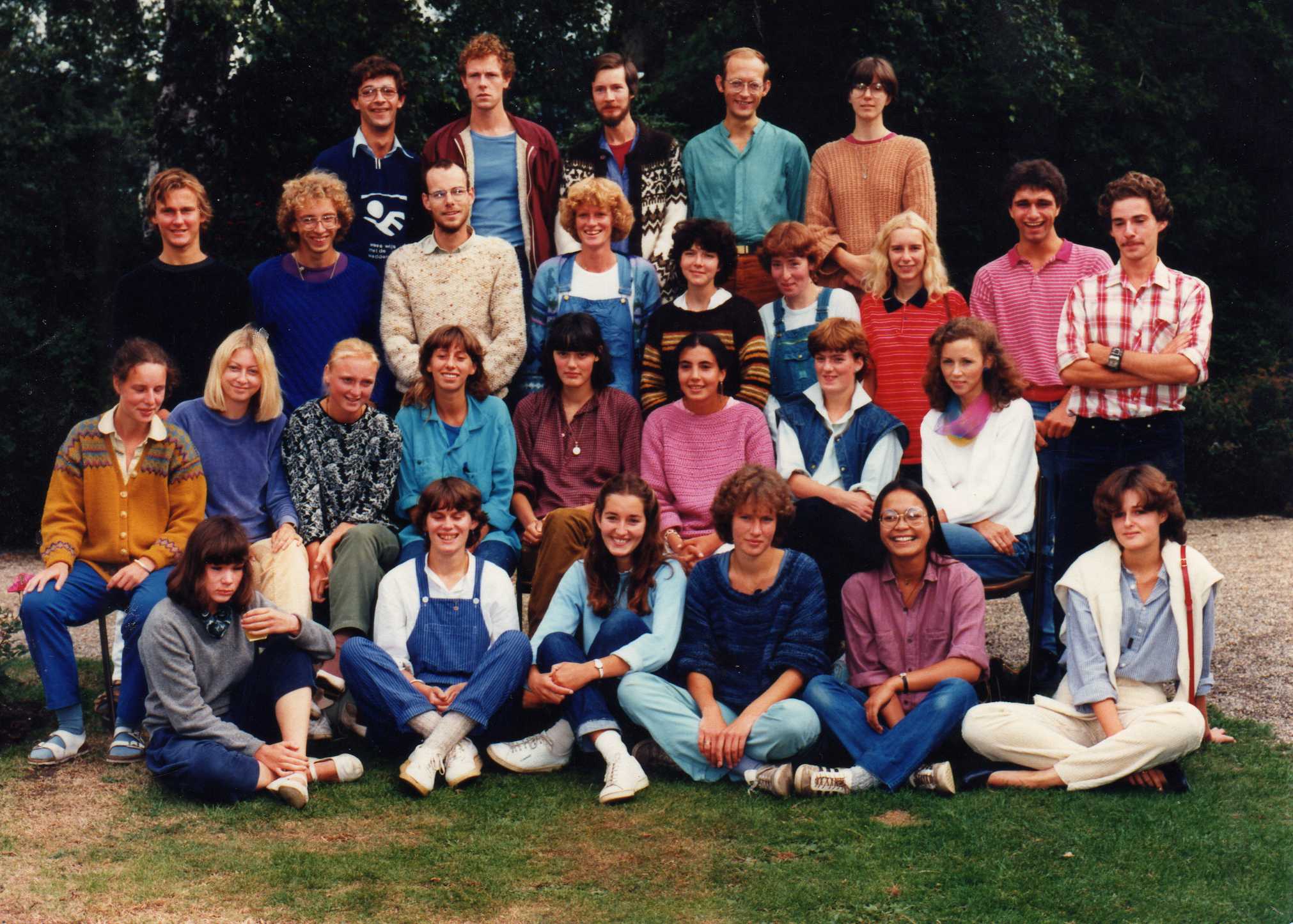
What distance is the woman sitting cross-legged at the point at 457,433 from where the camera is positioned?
5699 millimetres

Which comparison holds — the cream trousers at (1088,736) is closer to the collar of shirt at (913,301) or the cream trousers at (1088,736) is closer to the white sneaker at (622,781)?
the white sneaker at (622,781)

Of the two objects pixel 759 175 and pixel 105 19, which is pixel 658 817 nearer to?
pixel 759 175

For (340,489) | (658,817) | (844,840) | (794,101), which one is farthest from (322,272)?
(794,101)

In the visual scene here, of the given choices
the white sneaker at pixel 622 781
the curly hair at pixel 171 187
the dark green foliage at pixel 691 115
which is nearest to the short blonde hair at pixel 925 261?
the white sneaker at pixel 622 781

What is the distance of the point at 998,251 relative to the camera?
1363cm

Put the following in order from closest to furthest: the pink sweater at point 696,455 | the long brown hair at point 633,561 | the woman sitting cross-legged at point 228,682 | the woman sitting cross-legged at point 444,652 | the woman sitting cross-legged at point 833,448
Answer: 1. the woman sitting cross-legged at point 228,682
2. the woman sitting cross-legged at point 444,652
3. the long brown hair at point 633,561
4. the woman sitting cross-legged at point 833,448
5. the pink sweater at point 696,455

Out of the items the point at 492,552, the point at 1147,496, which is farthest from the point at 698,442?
the point at 1147,496

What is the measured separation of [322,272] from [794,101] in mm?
7381

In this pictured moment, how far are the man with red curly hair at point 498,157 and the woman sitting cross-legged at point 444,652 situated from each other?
1624mm

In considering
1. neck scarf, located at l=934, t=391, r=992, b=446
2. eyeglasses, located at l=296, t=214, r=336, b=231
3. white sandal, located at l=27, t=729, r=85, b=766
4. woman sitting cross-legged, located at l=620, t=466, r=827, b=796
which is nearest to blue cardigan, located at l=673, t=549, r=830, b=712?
woman sitting cross-legged, located at l=620, t=466, r=827, b=796

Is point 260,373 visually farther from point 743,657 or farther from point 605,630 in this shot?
point 743,657

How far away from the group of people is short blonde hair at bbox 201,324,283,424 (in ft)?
0.05

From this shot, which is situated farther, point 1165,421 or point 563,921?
point 1165,421

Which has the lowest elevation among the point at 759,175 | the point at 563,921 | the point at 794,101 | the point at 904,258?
the point at 563,921
